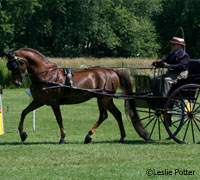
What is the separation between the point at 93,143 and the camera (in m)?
11.4

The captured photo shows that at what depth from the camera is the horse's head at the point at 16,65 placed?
1076 centimetres

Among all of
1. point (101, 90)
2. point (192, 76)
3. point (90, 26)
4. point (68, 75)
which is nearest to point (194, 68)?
point (192, 76)

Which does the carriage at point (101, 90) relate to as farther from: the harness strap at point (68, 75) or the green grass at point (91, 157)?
the green grass at point (91, 157)

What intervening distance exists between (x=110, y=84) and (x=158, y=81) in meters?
1.07

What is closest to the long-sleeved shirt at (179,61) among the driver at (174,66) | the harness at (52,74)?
the driver at (174,66)

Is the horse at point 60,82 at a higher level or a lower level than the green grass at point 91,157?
higher

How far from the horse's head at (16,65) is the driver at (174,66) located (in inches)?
105

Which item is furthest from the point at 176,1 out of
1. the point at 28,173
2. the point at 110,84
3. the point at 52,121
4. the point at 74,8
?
the point at 28,173

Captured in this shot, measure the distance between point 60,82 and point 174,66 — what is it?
2378 mm

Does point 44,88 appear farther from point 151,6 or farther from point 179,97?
point 151,6

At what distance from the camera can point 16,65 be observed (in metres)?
10.8

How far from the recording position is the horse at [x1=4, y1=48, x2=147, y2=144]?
1096 centimetres

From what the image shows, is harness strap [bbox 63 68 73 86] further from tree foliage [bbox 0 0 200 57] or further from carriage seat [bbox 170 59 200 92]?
tree foliage [bbox 0 0 200 57]

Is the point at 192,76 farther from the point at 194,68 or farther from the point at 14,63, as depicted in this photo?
the point at 14,63
